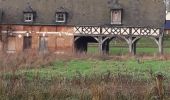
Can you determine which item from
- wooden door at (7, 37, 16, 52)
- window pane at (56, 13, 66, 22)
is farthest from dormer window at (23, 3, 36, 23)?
window pane at (56, 13, 66, 22)

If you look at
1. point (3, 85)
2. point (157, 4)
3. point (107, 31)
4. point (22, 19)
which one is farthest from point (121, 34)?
point (3, 85)

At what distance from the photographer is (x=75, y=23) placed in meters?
44.8

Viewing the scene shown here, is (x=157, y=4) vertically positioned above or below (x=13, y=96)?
above

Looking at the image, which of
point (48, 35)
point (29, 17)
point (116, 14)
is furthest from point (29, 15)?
point (116, 14)

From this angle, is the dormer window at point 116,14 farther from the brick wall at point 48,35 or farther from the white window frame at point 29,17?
the white window frame at point 29,17

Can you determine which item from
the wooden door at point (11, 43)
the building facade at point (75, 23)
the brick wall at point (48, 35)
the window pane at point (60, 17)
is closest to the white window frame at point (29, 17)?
the building facade at point (75, 23)

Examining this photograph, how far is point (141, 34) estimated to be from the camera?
143 feet

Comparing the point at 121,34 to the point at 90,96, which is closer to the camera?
the point at 90,96

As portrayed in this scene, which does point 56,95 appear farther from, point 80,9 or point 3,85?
point 80,9

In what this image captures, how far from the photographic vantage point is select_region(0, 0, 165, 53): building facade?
44.0 meters

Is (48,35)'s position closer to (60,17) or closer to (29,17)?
(60,17)

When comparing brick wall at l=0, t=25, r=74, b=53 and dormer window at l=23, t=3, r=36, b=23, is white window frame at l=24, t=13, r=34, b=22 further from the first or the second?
brick wall at l=0, t=25, r=74, b=53

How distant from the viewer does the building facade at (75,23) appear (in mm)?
44000

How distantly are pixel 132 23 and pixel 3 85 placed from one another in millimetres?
33116
